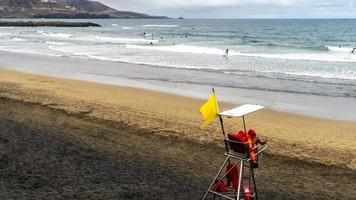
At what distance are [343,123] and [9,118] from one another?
29.8ft

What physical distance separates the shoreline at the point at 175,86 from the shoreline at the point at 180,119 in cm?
114

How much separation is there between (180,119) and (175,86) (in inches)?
311

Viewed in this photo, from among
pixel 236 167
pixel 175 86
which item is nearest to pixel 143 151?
pixel 236 167

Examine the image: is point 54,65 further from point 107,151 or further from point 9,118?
point 107,151

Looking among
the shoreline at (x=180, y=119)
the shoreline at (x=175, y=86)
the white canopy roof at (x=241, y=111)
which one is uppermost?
the white canopy roof at (x=241, y=111)

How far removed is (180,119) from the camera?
1371 cm

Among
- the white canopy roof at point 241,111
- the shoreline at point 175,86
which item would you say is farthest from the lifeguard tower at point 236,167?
the shoreline at point 175,86

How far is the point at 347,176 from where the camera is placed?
915cm

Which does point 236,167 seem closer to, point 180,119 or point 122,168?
Result: point 122,168

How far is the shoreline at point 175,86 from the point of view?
16.4m

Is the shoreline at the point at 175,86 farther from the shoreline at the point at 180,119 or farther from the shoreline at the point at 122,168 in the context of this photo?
the shoreline at the point at 122,168

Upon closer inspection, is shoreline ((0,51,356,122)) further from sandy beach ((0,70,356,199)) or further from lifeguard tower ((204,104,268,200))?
lifeguard tower ((204,104,268,200))

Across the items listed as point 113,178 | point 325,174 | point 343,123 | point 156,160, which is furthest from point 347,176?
point 343,123

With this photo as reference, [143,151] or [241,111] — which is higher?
[241,111]
